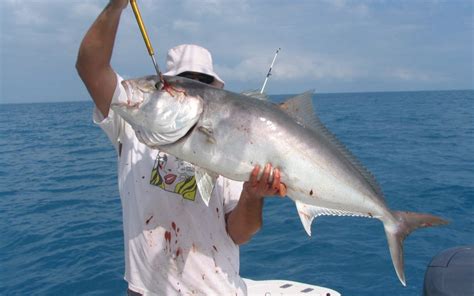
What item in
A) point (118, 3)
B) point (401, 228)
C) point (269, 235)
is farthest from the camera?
point (269, 235)

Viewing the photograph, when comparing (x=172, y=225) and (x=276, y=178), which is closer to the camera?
(x=276, y=178)

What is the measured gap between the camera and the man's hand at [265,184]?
2681mm

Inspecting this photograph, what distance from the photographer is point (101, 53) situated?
2.57 meters

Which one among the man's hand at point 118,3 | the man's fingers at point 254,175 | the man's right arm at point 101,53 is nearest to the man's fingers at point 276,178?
the man's fingers at point 254,175

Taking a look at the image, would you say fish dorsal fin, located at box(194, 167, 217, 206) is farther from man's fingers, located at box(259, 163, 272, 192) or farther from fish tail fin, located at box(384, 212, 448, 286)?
Result: fish tail fin, located at box(384, 212, 448, 286)

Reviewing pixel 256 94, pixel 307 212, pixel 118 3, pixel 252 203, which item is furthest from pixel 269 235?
pixel 118 3

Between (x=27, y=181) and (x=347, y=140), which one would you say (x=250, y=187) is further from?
(x=347, y=140)

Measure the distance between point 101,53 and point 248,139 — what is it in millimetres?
1085

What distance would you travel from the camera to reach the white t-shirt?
2.97m

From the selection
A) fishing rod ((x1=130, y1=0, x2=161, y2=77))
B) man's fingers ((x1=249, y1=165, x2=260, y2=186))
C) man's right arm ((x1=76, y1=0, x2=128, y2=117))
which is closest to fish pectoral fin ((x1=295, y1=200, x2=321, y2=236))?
man's fingers ((x1=249, y1=165, x2=260, y2=186))

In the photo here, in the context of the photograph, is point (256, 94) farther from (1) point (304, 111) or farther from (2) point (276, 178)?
(2) point (276, 178)

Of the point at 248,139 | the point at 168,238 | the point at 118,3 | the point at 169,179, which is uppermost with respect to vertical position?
the point at 118,3

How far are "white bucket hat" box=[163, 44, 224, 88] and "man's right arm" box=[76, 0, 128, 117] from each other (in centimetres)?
65

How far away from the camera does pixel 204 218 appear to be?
3.03 metres
